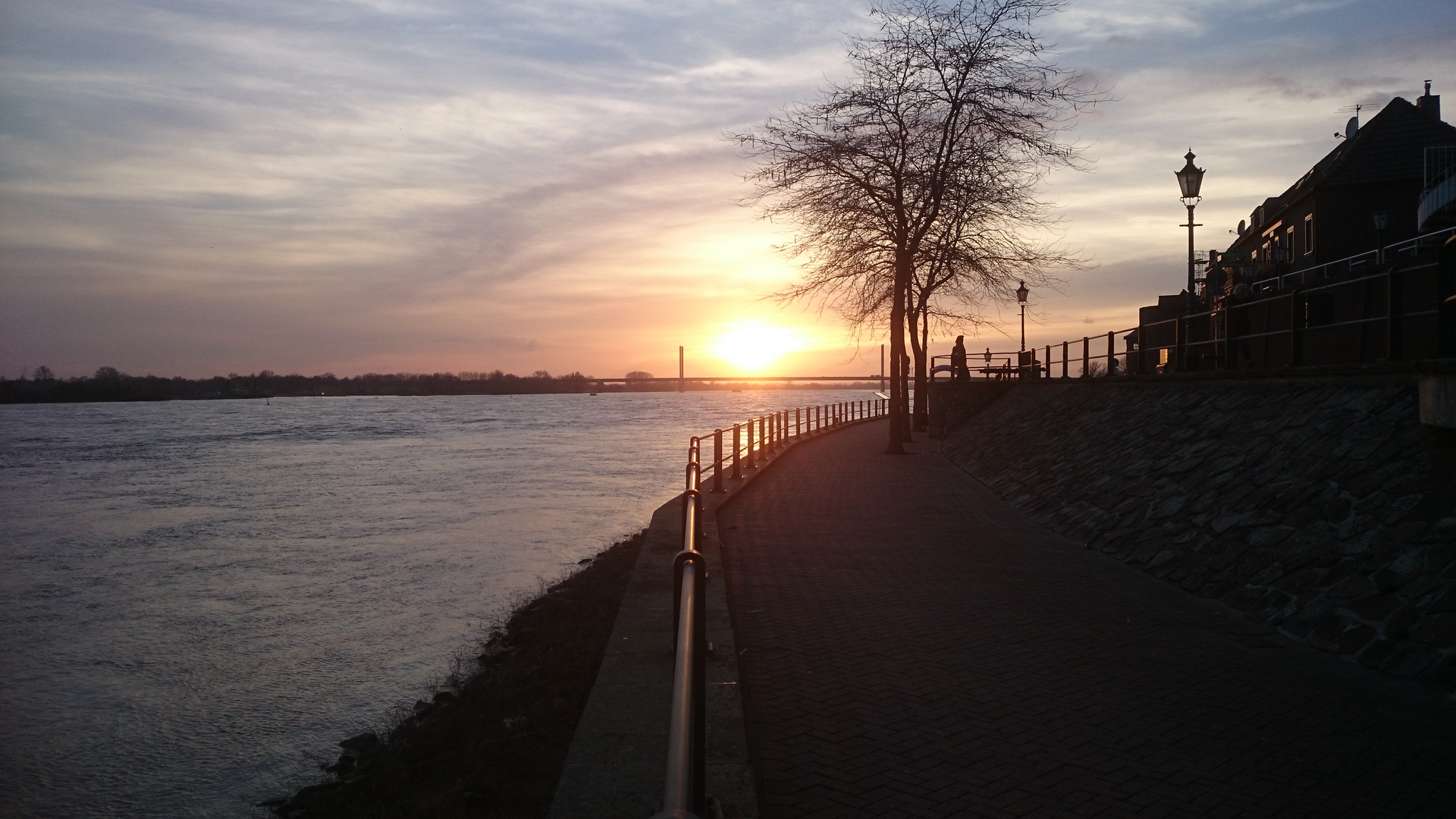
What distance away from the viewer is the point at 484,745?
596 centimetres

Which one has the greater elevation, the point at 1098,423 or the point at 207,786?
the point at 1098,423

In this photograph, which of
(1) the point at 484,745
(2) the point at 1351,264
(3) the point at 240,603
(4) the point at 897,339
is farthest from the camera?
(2) the point at 1351,264

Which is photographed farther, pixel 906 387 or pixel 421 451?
pixel 421 451

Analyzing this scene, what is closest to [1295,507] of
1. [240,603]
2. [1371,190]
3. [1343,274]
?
[240,603]

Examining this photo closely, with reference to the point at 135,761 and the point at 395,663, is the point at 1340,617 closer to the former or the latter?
the point at 395,663

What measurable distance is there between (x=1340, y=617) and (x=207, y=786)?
804cm

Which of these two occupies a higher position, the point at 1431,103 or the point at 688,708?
the point at 1431,103

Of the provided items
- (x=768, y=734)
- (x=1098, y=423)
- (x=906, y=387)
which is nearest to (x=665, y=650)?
(x=768, y=734)

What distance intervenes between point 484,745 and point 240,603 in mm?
9033

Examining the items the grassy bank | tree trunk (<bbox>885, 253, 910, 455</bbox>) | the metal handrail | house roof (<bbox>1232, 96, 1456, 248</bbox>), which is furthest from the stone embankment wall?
house roof (<bbox>1232, 96, 1456, 248</bbox>)

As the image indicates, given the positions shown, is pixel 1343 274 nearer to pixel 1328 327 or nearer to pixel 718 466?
pixel 1328 327

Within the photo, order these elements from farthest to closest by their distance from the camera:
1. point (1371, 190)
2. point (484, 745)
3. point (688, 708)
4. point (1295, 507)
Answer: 1. point (1371, 190)
2. point (1295, 507)
3. point (484, 745)
4. point (688, 708)

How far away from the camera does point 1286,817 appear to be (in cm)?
398

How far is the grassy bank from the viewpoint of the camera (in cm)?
522
